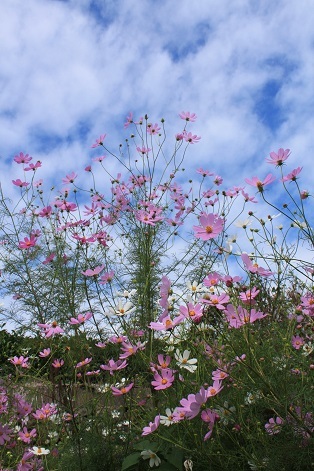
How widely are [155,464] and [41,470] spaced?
0.80 m

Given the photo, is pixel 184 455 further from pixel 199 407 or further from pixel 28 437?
pixel 28 437

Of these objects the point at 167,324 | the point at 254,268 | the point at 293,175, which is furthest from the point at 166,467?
the point at 293,175

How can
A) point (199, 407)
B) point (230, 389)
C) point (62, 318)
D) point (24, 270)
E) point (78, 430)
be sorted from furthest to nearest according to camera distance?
point (24, 270), point (62, 318), point (78, 430), point (230, 389), point (199, 407)

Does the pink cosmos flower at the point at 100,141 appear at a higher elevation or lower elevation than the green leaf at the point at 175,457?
higher

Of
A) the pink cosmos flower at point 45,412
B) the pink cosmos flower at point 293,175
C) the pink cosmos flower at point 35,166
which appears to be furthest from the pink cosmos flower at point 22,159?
the pink cosmos flower at point 293,175

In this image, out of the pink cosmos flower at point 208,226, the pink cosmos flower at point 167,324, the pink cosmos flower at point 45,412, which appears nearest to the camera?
the pink cosmos flower at point 208,226

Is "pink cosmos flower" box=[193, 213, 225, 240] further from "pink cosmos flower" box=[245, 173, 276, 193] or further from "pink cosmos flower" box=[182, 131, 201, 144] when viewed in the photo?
"pink cosmos flower" box=[182, 131, 201, 144]

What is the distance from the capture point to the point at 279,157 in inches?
83.7

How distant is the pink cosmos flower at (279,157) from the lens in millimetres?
2109

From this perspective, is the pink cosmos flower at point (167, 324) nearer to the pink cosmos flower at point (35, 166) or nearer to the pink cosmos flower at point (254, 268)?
the pink cosmos flower at point (254, 268)

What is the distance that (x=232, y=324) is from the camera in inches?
73.3

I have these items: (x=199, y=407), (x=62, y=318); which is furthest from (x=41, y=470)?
(x=62, y=318)

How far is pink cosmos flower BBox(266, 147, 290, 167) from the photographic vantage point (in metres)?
2.11

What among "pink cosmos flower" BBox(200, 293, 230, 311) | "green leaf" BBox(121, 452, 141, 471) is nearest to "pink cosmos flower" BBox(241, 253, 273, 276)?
"pink cosmos flower" BBox(200, 293, 230, 311)
